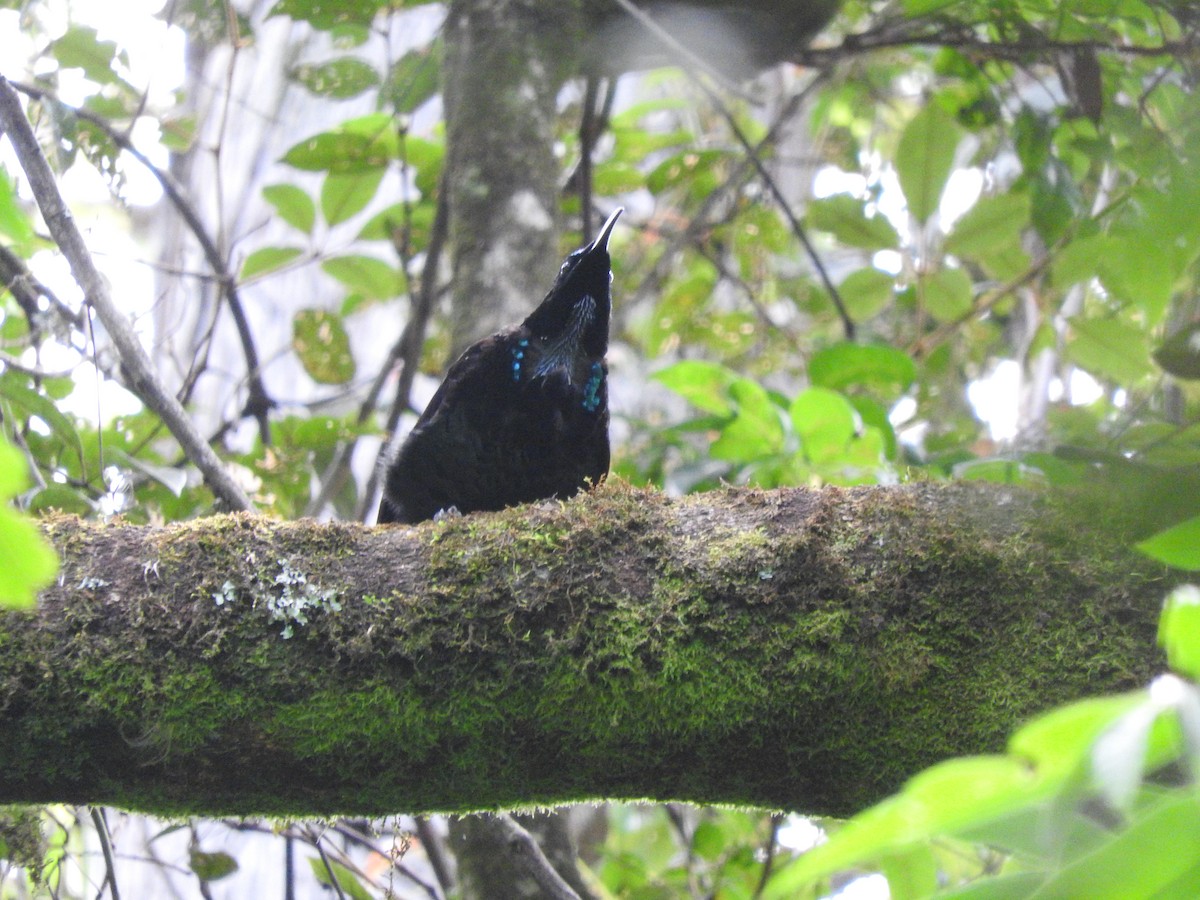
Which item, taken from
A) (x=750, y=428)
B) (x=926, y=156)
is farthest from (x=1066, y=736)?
(x=926, y=156)

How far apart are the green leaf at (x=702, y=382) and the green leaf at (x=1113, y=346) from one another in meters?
1.47

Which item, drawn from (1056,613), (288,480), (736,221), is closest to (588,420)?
(288,480)

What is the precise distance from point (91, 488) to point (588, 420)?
1.41 meters

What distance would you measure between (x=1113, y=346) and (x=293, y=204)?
9.58 ft

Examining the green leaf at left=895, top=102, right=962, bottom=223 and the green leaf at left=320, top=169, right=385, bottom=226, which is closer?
the green leaf at left=895, top=102, right=962, bottom=223

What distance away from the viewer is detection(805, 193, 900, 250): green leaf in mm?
4117

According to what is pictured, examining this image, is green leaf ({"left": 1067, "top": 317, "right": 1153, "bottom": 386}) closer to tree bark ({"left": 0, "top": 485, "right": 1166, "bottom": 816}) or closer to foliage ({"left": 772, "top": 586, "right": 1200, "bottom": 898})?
tree bark ({"left": 0, "top": 485, "right": 1166, "bottom": 816})

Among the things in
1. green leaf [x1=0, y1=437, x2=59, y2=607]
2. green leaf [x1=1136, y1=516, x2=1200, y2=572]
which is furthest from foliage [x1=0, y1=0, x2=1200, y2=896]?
green leaf [x1=0, y1=437, x2=59, y2=607]

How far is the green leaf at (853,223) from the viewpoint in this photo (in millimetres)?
4117

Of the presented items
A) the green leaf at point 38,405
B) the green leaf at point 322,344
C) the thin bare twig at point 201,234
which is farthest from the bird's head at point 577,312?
the green leaf at point 38,405

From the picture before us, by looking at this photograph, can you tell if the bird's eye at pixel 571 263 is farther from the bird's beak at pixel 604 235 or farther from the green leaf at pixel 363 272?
the green leaf at pixel 363 272

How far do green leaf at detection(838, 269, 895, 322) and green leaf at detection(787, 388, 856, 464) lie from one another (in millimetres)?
1665

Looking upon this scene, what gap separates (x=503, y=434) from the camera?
3.17 meters

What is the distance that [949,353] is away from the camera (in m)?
4.63
